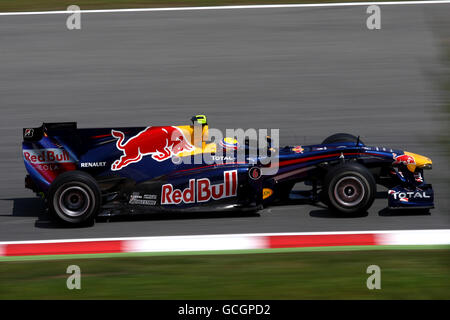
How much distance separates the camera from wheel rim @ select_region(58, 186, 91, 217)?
7668 mm

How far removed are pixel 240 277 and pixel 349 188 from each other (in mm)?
2030

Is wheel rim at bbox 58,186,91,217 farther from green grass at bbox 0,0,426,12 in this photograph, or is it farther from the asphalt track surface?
green grass at bbox 0,0,426,12

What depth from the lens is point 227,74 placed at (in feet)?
41.0

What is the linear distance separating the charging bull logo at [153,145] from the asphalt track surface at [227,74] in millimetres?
801

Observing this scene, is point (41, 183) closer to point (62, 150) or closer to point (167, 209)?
point (62, 150)

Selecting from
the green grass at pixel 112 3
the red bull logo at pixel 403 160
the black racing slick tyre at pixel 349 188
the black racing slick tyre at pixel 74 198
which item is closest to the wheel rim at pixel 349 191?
the black racing slick tyre at pixel 349 188

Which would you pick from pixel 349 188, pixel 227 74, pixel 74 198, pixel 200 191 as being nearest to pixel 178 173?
pixel 200 191

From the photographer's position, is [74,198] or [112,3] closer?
[74,198]

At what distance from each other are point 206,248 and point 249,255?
0.45 m

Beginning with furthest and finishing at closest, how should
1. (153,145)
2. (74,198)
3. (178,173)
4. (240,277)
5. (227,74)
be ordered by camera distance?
1. (227,74)
2. (153,145)
3. (178,173)
4. (74,198)
5. (240,277)

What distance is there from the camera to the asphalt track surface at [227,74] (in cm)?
1079

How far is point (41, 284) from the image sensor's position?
632 cm

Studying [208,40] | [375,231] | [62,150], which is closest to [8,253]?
[62,150]

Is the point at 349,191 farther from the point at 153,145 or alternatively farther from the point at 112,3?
the point at 112,3
